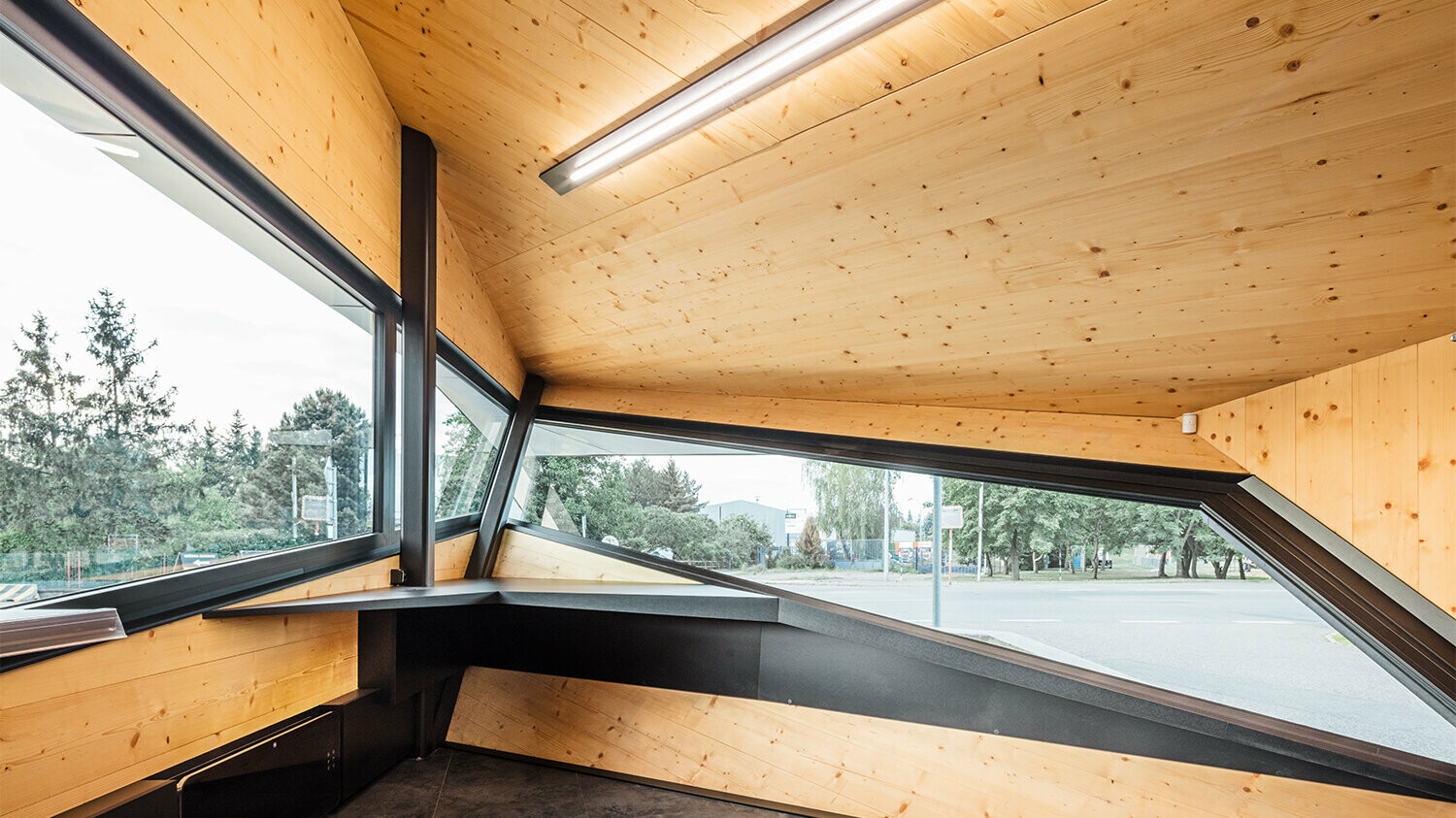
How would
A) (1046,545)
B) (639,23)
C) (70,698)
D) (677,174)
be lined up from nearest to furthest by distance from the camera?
(70,698)
(639,23)
(677,174)
(1046,545)

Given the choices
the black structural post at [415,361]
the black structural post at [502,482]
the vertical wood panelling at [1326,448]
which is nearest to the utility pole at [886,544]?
the vertical wood panelling at [1326,448]

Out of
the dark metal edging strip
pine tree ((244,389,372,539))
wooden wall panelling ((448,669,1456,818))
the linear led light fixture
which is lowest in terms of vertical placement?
wooden wall panelling ((448,669,1456,818))

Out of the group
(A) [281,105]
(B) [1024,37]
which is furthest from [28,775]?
(B) [1024,37]

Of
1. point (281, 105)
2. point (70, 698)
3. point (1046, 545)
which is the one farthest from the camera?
point (1046, 545)

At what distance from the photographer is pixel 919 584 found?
338 cm

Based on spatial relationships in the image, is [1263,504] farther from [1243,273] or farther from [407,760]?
[407,760]

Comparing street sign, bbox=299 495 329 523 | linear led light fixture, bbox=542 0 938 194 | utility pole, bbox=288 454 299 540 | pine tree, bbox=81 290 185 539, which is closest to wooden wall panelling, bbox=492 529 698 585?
street sign, bbox=299 495 329 523

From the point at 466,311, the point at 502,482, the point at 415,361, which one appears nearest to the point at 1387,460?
the point at 415,361

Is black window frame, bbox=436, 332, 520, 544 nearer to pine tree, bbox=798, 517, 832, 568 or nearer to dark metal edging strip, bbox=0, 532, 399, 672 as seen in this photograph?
dark metal edging strip, bbox=0, 532, 399, 672

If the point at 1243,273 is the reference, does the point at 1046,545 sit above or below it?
below

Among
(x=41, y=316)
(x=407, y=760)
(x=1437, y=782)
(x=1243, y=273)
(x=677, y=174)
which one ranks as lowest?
(x=407, y=760)

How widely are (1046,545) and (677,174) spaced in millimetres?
2238

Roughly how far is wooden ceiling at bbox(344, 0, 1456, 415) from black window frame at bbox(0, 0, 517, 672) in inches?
31.1

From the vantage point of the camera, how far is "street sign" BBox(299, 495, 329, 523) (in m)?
2.69
